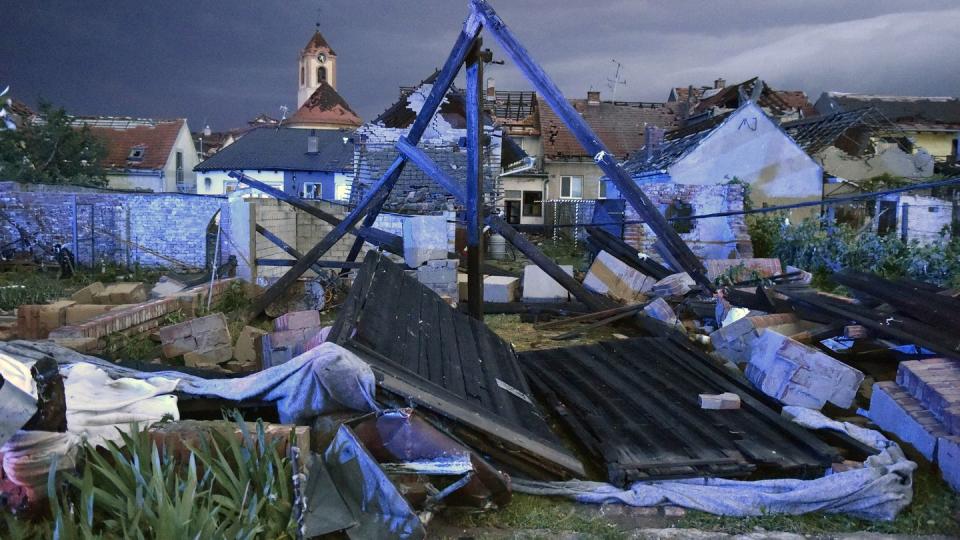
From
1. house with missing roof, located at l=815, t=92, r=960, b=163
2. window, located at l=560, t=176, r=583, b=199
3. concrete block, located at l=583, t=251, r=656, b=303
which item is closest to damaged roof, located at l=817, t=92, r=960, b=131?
house with missing roof, located at l=815, t=92, r=960, b=163

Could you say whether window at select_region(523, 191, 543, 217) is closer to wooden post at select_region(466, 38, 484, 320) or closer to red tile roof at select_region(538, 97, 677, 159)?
red tile roof at select_region(538, 97, 677, 159)

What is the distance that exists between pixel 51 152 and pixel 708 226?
2717cm

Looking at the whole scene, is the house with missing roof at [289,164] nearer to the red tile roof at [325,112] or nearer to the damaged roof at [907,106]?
the red tile roof at [325,112]

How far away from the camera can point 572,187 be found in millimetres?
32844

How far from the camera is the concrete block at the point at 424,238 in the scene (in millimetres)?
9680

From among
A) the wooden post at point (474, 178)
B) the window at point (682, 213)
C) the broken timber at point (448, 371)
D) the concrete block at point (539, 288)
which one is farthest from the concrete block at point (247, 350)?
the window at point (682, 213)

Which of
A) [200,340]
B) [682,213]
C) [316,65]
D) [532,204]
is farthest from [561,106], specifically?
[316,65]

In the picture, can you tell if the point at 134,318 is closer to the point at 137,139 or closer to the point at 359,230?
the point at 359,230

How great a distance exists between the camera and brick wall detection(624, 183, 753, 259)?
14.4 meters

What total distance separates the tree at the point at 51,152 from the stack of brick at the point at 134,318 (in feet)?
77.8

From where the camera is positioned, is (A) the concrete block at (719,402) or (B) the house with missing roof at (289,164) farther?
(B) the house with missing roof at (289,164)

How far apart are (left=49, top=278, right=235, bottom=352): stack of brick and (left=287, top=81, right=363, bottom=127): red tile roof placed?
45.7 metres

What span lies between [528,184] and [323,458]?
1156 inches

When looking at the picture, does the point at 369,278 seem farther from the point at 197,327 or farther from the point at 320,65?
the point at 320,65
